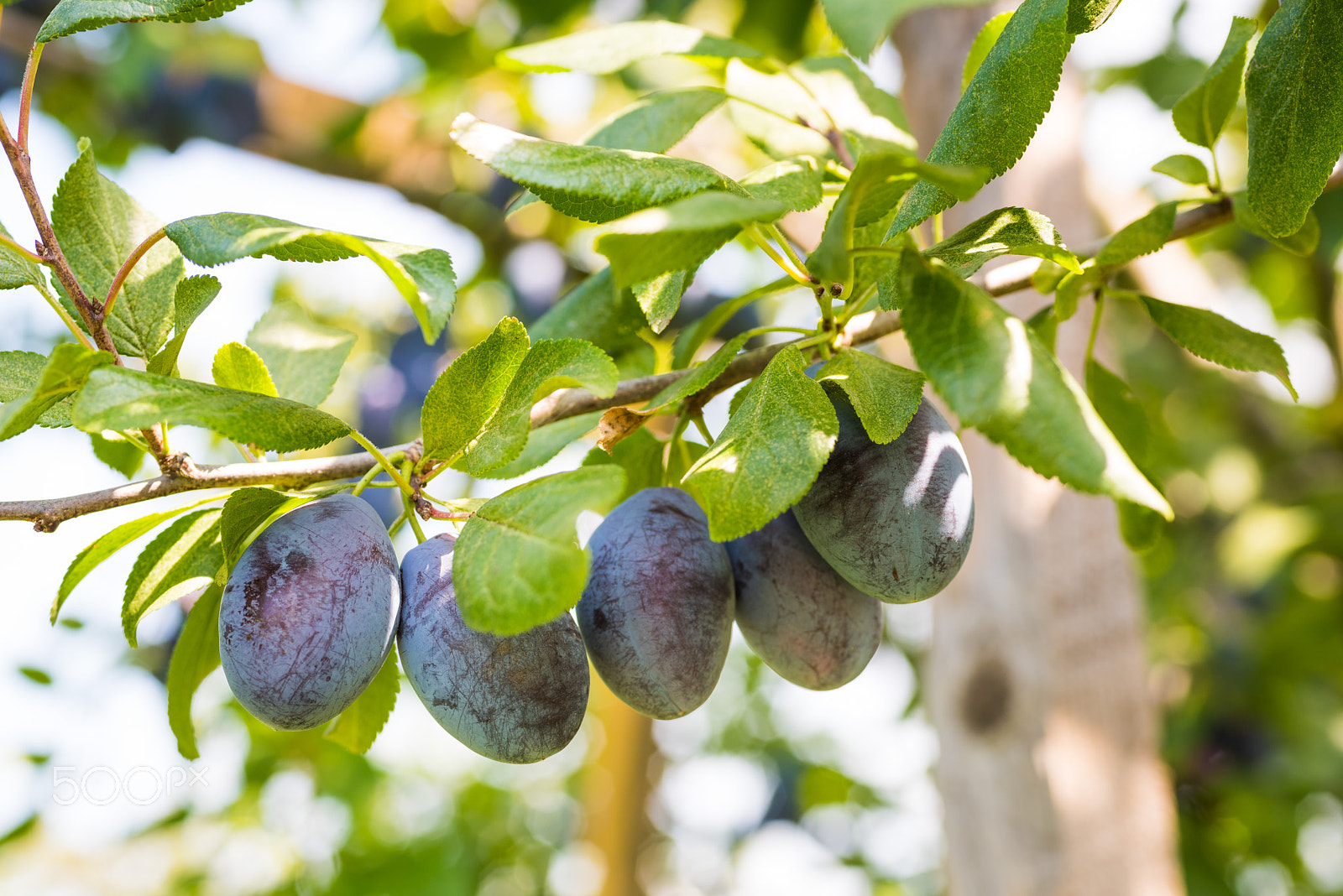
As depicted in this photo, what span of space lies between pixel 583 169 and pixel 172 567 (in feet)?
0.92

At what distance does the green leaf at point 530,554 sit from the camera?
1.07ft

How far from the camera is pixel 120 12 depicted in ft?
1.29

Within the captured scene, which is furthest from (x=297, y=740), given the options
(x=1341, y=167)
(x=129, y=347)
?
(x=1341, y=167)

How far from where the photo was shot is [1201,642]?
2.07 meters

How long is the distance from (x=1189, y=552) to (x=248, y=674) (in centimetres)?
225

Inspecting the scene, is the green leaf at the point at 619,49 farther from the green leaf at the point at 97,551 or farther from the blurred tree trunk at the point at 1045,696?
the blurred tree trunk at the point at 1045,696

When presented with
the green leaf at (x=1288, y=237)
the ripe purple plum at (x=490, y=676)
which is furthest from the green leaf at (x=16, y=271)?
the green leaf at (x=1288, y=237)

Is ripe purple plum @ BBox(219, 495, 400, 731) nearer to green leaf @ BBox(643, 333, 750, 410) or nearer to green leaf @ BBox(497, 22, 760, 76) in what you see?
green leaf @ BBox(643, 333, 750, 410)

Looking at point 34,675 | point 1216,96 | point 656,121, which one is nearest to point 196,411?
point 656,121

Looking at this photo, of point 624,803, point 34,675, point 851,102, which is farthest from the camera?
point 624,803

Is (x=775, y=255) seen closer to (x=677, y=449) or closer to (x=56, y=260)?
(x=677, y=449)

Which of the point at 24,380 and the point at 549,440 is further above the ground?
the point at 24,380

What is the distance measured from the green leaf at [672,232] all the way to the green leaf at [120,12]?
21 centimetres

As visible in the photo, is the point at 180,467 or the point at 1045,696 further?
the point at 1045,696
